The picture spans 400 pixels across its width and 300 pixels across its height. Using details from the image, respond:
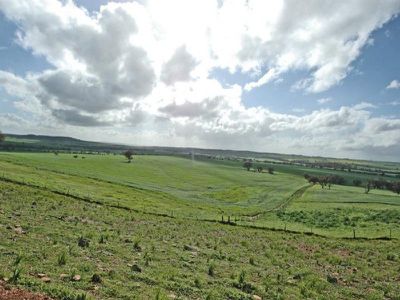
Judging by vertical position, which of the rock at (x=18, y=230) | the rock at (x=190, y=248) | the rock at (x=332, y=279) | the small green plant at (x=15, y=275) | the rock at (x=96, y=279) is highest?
the small green plant at (x=15, y=275)

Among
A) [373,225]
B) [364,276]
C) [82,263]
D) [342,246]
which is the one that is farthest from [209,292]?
[373,225]

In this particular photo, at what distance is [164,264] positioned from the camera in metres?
19.5

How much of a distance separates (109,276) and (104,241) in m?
7.31

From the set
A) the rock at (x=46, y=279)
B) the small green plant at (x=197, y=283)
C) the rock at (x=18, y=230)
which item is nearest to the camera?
the rock at (x=46, y=279)

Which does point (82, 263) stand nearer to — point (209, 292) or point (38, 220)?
point (209, 292)

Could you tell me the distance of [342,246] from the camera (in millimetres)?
37750

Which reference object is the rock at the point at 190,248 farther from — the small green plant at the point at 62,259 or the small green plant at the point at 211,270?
the small green plant at the point at 62,259

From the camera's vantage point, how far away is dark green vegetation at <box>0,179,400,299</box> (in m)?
14.4

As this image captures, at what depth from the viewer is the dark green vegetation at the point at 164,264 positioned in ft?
47.1

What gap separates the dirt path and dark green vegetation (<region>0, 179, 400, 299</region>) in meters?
0.65

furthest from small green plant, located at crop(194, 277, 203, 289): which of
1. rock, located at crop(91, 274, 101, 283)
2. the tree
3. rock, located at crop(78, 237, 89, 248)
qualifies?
the tree

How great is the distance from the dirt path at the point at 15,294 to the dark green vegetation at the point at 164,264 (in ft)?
2.12

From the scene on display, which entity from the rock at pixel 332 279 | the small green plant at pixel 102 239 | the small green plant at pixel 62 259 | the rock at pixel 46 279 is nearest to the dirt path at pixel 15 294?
the rock at pixel 46 279

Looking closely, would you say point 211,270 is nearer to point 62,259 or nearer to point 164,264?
point 164,264
